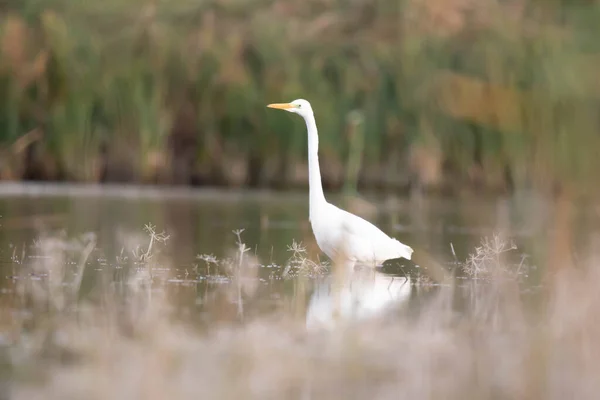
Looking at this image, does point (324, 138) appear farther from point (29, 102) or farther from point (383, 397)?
point (383, 397)

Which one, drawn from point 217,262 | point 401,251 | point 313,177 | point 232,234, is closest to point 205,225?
point 232,234

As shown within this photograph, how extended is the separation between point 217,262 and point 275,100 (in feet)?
29.3

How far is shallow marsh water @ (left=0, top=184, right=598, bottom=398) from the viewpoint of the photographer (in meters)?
5.98

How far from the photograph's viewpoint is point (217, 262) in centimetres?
845

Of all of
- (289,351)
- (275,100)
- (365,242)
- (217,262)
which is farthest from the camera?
(275,100)

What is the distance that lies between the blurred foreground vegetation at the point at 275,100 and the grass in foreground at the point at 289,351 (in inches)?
363

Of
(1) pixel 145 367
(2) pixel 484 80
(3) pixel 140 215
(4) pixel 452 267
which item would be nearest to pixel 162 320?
(1) pixel 145 367

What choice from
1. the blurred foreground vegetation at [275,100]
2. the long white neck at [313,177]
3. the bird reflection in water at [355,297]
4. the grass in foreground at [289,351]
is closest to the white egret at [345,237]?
the long white neck at [313,177]

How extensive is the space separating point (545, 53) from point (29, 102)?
760 cm

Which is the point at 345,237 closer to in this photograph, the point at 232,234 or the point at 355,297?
the point at 355,297

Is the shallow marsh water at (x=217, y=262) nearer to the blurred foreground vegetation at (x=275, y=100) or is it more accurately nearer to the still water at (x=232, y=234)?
the still water at (x=232, y=234)

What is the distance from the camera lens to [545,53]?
59.6 ft

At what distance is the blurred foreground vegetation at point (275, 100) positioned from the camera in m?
16.1

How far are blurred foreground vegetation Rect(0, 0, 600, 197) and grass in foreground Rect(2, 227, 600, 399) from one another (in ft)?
30.3
